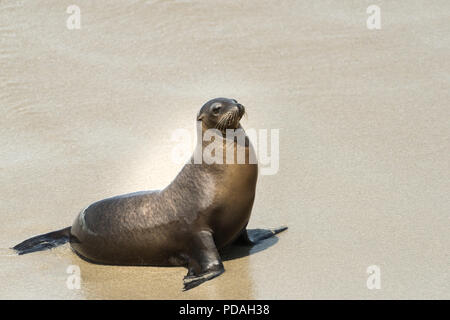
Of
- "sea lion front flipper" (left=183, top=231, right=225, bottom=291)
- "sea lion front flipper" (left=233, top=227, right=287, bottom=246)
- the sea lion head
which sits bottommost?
"sea lion front flipper" (left=183, top=231, right=225, bottom=291)

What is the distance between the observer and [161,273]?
575cm

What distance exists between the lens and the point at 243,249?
239 inches

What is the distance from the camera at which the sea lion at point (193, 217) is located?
567 cm

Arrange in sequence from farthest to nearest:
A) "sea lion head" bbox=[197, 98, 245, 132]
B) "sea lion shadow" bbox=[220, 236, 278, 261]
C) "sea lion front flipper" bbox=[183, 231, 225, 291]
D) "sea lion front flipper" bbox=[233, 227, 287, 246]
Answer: "sea lion front flipper" bbox=[233, 227, 287, 246], "sea lion shadow" bbox=[220, 236, 278, 261], "sea lion head" bbox=[197, 98, 245, 132], "sea lion front flipper" bbox=[183, 231, 225, 291]

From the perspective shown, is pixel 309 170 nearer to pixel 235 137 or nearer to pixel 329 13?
pixel 235 137

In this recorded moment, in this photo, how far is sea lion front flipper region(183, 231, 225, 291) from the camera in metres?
5.48

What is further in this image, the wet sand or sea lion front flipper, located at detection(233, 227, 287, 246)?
sea lion front flipper, located at detection(233, 227, 287, 246)

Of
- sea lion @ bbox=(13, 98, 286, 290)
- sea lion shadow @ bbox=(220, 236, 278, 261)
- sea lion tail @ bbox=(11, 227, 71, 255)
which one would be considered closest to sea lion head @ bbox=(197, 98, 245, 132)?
sea lion @ bbox=(13, 98, 286, 290)

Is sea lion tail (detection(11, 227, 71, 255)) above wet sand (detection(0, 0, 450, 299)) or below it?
below

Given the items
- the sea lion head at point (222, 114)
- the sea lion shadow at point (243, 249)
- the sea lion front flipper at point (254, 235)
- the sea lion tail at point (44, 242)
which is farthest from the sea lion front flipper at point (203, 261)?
the sea lion tail at point (44, 242)

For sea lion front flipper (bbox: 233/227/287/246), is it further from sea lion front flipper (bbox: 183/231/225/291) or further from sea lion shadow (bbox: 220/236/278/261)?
sea lion front flipper (bbox: 183/231/225/291)

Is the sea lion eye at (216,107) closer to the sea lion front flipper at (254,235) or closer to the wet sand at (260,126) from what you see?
the sea lion front flipper at (254,235)

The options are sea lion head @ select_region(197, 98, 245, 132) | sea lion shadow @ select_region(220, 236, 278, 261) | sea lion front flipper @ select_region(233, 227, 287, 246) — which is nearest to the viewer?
sea lion head @ select_region(197, 98, 245, 132)

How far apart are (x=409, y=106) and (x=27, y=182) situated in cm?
408
